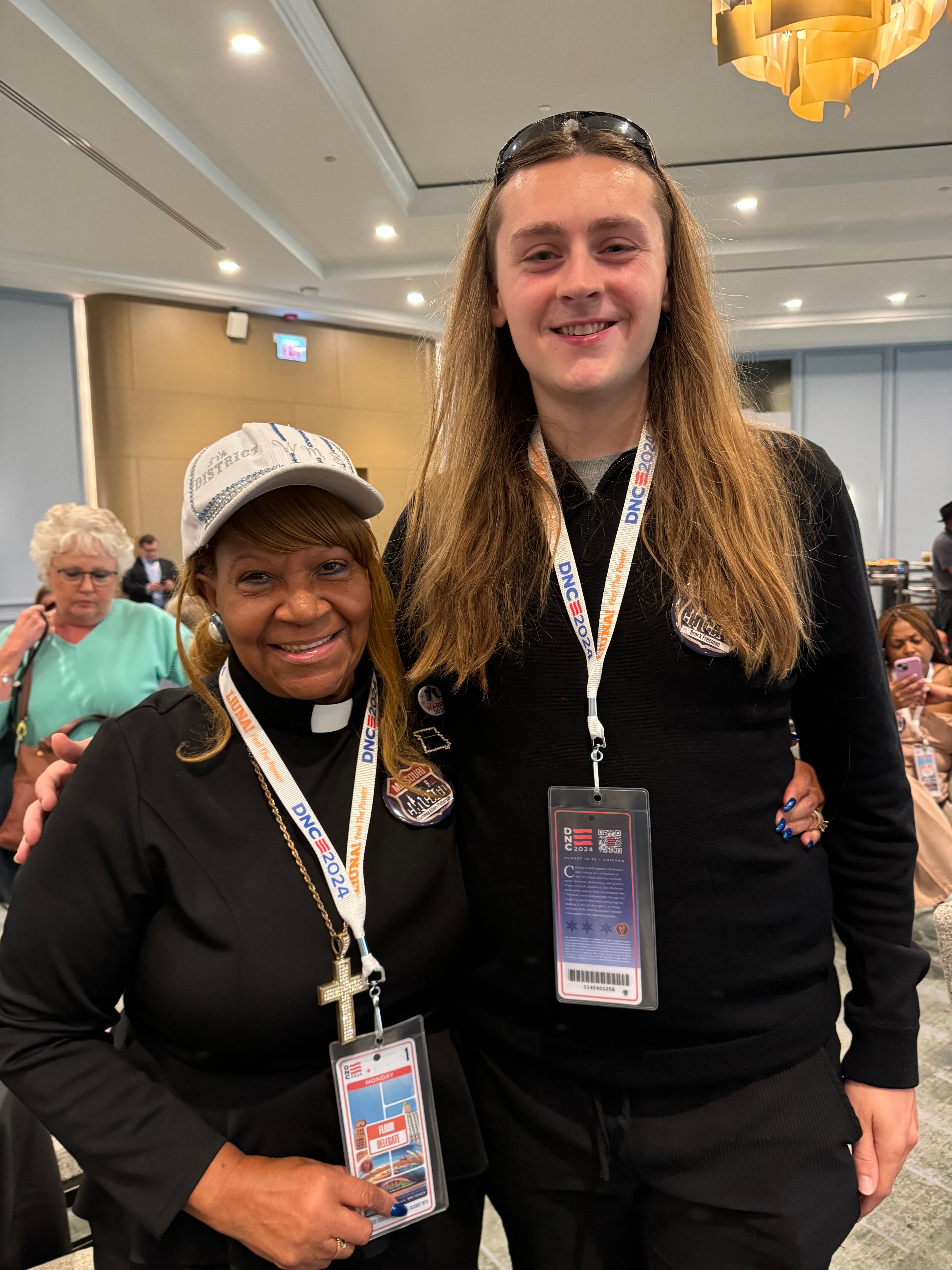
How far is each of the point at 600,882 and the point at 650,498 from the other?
51 centimetres

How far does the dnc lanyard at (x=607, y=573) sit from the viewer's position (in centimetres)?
101

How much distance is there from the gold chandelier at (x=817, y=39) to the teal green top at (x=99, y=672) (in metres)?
2.96

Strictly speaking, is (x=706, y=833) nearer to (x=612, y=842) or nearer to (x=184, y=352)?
(x=612, y=842)

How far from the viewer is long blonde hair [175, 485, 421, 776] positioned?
1.10m

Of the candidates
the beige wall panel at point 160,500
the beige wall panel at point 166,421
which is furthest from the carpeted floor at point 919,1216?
the beige wall panel at point 166,421

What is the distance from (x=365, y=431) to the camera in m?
10.5

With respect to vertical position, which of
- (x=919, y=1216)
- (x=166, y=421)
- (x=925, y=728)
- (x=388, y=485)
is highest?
(x=166, y=421)

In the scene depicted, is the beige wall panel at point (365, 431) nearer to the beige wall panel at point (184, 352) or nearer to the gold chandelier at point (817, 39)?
the beige wall panel at point (184, 352)

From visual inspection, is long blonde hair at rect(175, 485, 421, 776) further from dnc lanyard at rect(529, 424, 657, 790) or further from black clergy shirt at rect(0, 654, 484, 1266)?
dnc lanyard at rect(529, 424, 657, 790)

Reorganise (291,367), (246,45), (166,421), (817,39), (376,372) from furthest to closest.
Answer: (376,372)
(291,367)
(166,421)
(246,45)
(817,39)

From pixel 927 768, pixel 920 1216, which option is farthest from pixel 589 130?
pixel 927 768

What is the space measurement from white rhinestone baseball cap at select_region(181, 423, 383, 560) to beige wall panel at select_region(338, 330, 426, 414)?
363 inches

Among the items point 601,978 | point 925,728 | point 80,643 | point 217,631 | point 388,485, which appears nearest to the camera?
point 601,978

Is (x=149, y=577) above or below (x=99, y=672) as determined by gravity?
above
